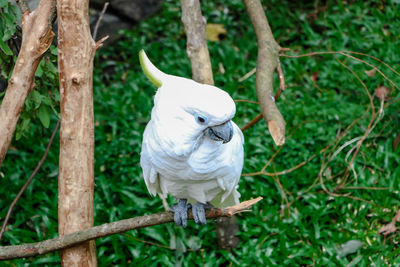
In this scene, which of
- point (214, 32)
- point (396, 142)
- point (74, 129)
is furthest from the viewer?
point (214, 32)

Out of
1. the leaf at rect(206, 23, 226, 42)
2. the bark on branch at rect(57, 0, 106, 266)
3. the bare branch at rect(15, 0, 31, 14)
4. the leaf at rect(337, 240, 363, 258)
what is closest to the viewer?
the bark on branch at rect(57, 0, 106, 266)

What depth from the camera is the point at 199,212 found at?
2.01 metres

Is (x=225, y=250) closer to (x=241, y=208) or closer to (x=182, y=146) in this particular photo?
(x=241, y=208)

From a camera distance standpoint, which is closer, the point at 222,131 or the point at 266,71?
the point at 222,131

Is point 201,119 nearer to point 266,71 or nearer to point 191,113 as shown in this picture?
point 191,113

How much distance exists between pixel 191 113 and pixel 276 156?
1.88m

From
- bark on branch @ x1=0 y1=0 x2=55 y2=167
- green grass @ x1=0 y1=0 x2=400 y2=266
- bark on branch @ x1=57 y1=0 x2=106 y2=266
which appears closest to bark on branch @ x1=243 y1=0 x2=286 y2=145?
bark on branch @ x1=57 y1=0 x2=106 y2=266

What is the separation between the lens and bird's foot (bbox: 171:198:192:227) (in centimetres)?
200

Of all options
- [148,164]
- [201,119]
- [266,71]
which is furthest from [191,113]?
[266,71]

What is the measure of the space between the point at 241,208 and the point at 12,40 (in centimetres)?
150

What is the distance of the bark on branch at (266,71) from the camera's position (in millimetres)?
1681

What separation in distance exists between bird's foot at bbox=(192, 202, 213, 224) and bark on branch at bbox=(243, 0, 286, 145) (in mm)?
504

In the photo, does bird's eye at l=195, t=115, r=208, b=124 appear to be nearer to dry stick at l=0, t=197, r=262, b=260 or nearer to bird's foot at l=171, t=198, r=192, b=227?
dry stick at l=0, t=197, r=262, b=260

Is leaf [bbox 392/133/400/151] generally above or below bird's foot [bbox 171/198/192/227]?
below
